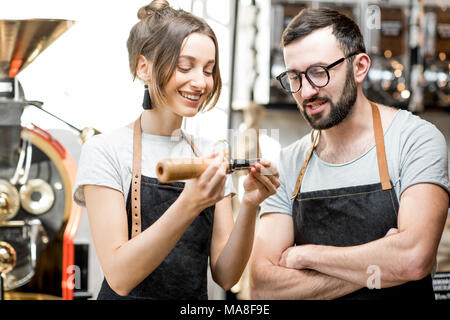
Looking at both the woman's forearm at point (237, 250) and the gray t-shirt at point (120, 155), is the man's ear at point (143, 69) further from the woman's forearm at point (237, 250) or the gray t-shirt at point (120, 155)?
the woman's forearm at point (237, 250)

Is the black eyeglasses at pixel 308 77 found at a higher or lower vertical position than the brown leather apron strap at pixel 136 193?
higher

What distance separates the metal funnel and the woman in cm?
19

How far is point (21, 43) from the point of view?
1.01m

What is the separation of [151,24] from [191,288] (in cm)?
44

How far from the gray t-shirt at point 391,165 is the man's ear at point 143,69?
34 centimetres

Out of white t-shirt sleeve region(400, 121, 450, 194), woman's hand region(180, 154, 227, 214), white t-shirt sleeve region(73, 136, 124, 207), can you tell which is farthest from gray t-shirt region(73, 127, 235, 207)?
white t-shirt sleeve region(400, 121, 450, 194)

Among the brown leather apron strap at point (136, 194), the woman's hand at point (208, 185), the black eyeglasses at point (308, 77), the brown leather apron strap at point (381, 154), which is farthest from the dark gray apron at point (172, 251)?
the brown leather apron strap at point (381, 154)

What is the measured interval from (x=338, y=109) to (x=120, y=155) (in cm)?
41

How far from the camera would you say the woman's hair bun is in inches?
35.5

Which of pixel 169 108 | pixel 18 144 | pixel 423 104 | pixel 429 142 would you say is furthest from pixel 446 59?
pixel 18 144

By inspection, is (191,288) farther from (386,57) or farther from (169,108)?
(386,57)

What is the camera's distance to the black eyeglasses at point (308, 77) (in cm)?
98

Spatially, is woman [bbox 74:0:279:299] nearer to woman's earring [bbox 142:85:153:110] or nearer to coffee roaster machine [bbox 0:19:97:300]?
woman's earring [bbox 142:85:153:110]

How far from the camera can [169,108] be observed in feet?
2.94
